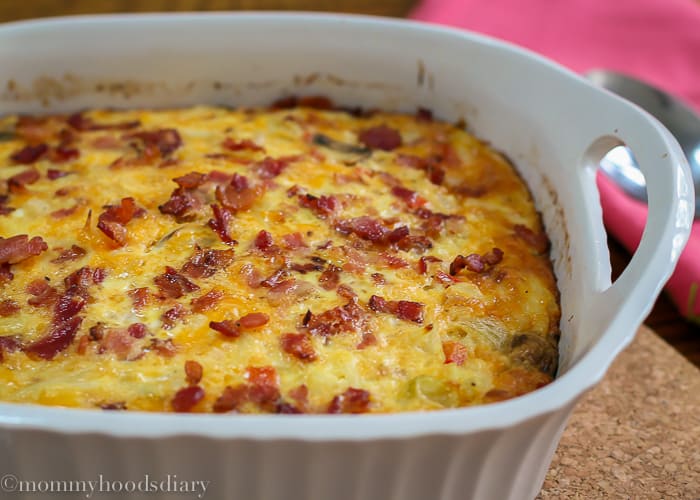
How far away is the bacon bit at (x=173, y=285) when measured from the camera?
6.75 ft

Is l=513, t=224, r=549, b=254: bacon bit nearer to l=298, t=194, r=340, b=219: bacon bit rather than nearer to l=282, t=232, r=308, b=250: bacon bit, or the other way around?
l=298, t=194, r=340, b=219: bacon bit

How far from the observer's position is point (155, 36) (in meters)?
2.92

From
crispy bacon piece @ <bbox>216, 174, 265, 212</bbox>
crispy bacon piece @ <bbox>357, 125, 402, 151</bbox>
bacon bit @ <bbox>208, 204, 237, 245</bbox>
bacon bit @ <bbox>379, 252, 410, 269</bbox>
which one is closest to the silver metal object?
crispy bacon piece @ <bbox>357, 125, 402, 151</bbox>

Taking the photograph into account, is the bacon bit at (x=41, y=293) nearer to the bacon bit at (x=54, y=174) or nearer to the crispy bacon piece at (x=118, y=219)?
the crispy bacon piece at (x=118, y=219)

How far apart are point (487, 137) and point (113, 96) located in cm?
140

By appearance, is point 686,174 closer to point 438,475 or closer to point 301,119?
point 438,475

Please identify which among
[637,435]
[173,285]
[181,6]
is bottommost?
[637,435]

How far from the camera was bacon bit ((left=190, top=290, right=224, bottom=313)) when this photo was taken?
78.7 inches

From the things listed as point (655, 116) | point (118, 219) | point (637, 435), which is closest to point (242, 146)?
→ point (118, 219)

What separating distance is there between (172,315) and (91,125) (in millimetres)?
1192

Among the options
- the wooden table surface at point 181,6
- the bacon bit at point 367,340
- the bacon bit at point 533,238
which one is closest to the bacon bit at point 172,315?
the bacon bit at point 367,340

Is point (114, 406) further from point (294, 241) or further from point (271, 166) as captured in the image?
point (271, 166)

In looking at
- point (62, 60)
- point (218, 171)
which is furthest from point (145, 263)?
point (62, 60)

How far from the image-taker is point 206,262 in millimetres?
2160
